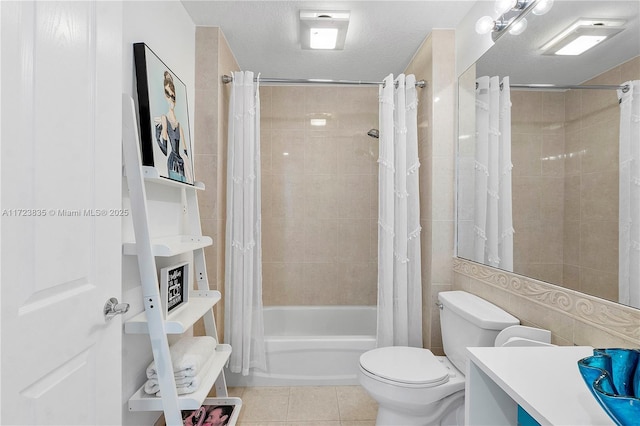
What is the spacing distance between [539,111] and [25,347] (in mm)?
1836

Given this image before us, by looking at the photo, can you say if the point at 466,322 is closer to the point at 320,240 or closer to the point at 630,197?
the point at 630,197

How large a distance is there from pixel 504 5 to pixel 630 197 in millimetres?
1064

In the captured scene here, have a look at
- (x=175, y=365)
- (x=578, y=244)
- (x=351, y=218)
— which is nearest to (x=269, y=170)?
(x=351, y=218)

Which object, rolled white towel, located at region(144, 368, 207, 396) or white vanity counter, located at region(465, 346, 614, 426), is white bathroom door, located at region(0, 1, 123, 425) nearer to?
rolled white towel, located at region(144, 368, 207, 396)

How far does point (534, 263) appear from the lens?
1.42 meters

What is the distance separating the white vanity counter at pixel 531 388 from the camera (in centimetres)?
72

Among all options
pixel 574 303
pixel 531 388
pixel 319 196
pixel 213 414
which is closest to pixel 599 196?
pixel 574 303

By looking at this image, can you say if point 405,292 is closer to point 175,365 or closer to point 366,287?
point 366,287

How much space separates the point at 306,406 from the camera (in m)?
2.09

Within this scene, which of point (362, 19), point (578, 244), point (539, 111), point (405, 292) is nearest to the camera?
point (578, 244)

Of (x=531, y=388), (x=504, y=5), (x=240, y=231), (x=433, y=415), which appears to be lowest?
(x=433, y=415)

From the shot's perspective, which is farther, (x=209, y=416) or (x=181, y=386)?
(x=209, y=416)

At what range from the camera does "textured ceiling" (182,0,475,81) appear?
192cm

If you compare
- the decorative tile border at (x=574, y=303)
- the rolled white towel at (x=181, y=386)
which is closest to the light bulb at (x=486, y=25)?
the decorative tile border at (x=574, y=303)
